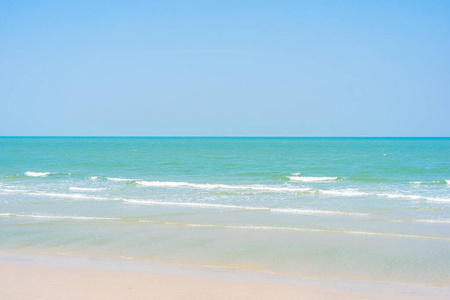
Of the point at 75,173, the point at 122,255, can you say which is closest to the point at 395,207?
the point at 122,255

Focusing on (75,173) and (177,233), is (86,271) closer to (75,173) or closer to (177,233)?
(177,233)

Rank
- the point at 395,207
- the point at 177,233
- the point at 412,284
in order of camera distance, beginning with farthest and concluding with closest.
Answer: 1. the point at 395,207
2. the point at 177,233
3. the point at 412,284

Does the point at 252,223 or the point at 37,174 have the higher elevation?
the point at 37,174

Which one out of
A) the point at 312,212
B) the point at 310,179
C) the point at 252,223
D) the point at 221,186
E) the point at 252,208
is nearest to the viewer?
the point at 252,223

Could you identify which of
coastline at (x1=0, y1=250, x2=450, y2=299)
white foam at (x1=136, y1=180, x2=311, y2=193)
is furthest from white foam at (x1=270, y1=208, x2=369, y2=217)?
coastline at (x1=0, y1=250, x2=450, y2=299)

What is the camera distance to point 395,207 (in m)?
17.9

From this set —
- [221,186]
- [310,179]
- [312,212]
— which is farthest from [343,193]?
[221,186]

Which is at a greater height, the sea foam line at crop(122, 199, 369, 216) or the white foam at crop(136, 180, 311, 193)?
the white foam at crop(136, 180, 311, 193)

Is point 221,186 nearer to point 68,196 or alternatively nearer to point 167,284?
point 68,196

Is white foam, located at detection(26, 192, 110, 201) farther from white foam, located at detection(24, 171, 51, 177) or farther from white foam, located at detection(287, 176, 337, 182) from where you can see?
white foam, located at detection(287, 176, 337, 182)

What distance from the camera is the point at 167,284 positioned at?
28.7 feet

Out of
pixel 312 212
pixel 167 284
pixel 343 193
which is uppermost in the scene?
pixel 343 193

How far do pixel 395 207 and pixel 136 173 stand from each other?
71.1ft

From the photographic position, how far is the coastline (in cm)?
808
